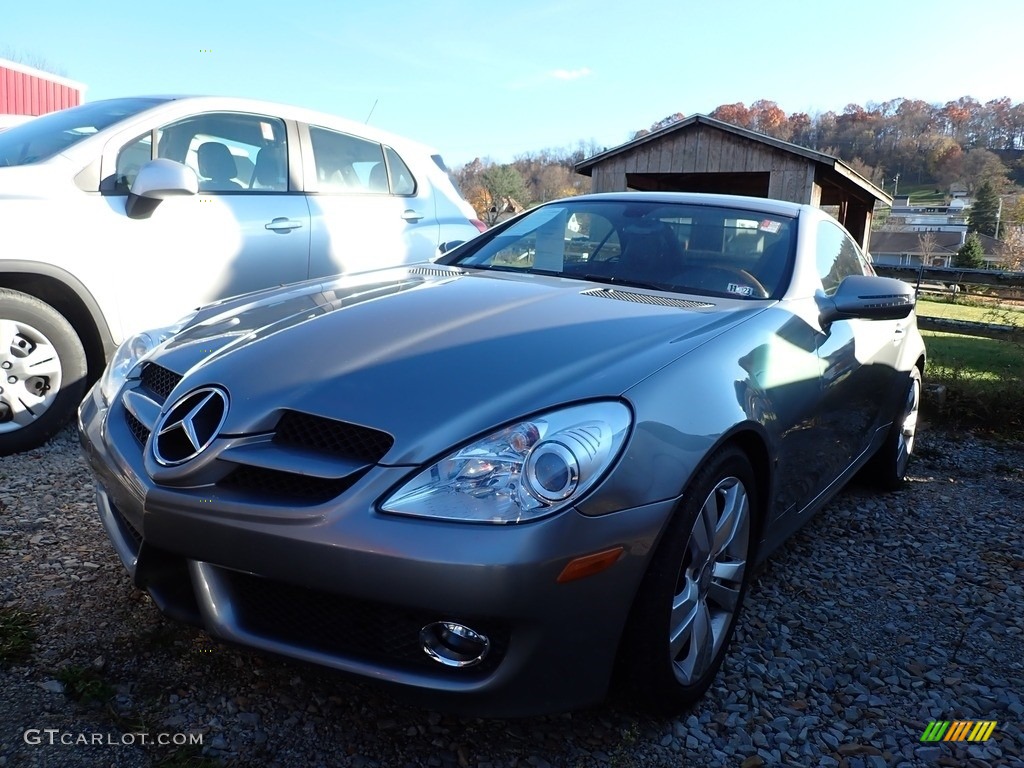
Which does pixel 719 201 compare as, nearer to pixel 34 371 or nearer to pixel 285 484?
pixel 285 484

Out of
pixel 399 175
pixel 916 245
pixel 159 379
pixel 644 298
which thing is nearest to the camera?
pixel 159 379

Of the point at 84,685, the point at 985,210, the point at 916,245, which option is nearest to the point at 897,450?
the point at 84,685

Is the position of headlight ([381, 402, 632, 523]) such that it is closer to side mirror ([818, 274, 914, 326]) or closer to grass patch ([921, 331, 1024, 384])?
side mirror ([818, 274, 914, 326])

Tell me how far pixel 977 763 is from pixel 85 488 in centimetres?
333

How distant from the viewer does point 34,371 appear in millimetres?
3664

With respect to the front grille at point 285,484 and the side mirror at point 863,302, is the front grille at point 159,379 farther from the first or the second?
the side mirror at point 863,302

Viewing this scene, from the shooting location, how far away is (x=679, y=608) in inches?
80.8

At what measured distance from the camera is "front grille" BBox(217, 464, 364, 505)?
174 centimetres

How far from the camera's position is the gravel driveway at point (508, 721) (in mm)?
1943

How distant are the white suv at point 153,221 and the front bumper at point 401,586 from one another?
221 cm

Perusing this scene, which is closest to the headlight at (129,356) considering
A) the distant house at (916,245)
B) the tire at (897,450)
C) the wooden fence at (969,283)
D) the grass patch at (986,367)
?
the tire at (897,450)

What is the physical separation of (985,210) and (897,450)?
74686 mm

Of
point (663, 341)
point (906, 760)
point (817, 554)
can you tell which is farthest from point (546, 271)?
point (906, 760)

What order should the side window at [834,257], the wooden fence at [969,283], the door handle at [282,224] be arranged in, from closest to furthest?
the side window at [834,257] → the door handle at [282,224] → the wooden fence at [969,283]
